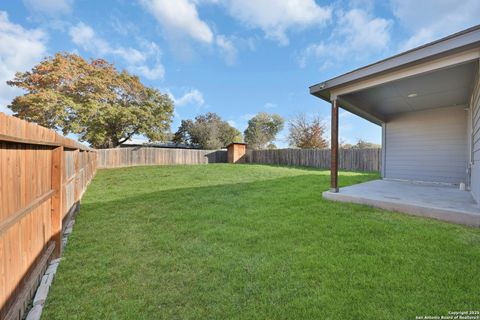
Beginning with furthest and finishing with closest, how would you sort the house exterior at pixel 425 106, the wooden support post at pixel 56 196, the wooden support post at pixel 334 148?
the wooden support post at pixel 334 148 < the house exterior at pixel 425 106 < the wooden support post at pixel 56 196

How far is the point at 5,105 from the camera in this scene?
554 inches

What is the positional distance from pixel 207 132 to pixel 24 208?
23.8 m

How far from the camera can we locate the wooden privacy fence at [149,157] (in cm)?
1366

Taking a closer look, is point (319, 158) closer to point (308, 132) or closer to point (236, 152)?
point (236, 152)

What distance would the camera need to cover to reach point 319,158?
47.4ft

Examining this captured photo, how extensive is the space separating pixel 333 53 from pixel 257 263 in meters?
10.9

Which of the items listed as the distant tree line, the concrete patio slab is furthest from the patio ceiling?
the distant tree line

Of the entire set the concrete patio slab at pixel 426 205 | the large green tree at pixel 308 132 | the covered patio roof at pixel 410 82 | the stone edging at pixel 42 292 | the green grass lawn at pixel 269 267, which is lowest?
the stone edging at pixel 42 292

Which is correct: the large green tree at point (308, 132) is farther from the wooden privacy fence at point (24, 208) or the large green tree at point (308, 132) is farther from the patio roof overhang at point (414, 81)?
the wooden privacy fence at point (24, 208)

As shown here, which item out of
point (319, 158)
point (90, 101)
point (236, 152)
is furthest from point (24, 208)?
point (236, 152)

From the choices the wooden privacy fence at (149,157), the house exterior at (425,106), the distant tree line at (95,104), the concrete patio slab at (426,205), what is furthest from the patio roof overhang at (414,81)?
the distant tree line at (95,104)

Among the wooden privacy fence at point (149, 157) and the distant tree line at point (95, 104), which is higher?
the distant tree line at point (95, 104)

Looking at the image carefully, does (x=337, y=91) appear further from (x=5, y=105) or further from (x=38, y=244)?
(x=5, y=105)

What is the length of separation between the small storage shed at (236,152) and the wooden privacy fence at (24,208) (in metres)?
15.5
